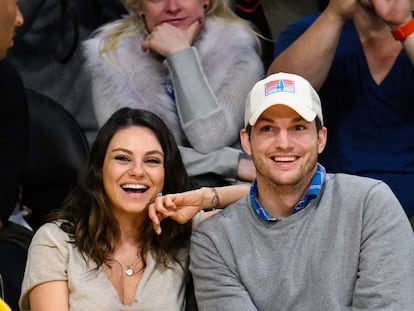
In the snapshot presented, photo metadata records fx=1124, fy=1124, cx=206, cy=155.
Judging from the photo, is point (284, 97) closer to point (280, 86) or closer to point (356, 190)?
point (280, 86)

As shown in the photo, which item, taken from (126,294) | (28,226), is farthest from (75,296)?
(28,226)

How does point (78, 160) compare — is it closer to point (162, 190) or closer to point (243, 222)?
point (162, 190)

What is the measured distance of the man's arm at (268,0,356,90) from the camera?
11.5 ft

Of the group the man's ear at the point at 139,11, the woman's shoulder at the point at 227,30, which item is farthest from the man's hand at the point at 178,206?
the man's ear at the point at 139,11

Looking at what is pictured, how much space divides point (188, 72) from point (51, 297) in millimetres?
1056

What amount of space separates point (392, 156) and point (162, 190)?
753 millimetres

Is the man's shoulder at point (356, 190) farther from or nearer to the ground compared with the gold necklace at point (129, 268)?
farther from the ground

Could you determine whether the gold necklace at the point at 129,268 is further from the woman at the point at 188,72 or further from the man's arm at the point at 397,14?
the man's arm at the point at 397,14

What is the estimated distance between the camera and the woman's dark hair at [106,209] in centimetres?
326

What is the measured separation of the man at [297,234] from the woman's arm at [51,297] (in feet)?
1.23

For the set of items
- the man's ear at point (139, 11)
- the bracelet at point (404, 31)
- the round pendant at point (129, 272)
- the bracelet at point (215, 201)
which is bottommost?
the round pendant at point (129, 272)

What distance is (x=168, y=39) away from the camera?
12.9ft

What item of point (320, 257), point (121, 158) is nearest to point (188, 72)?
point (121, 158)

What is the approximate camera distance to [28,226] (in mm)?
3992
